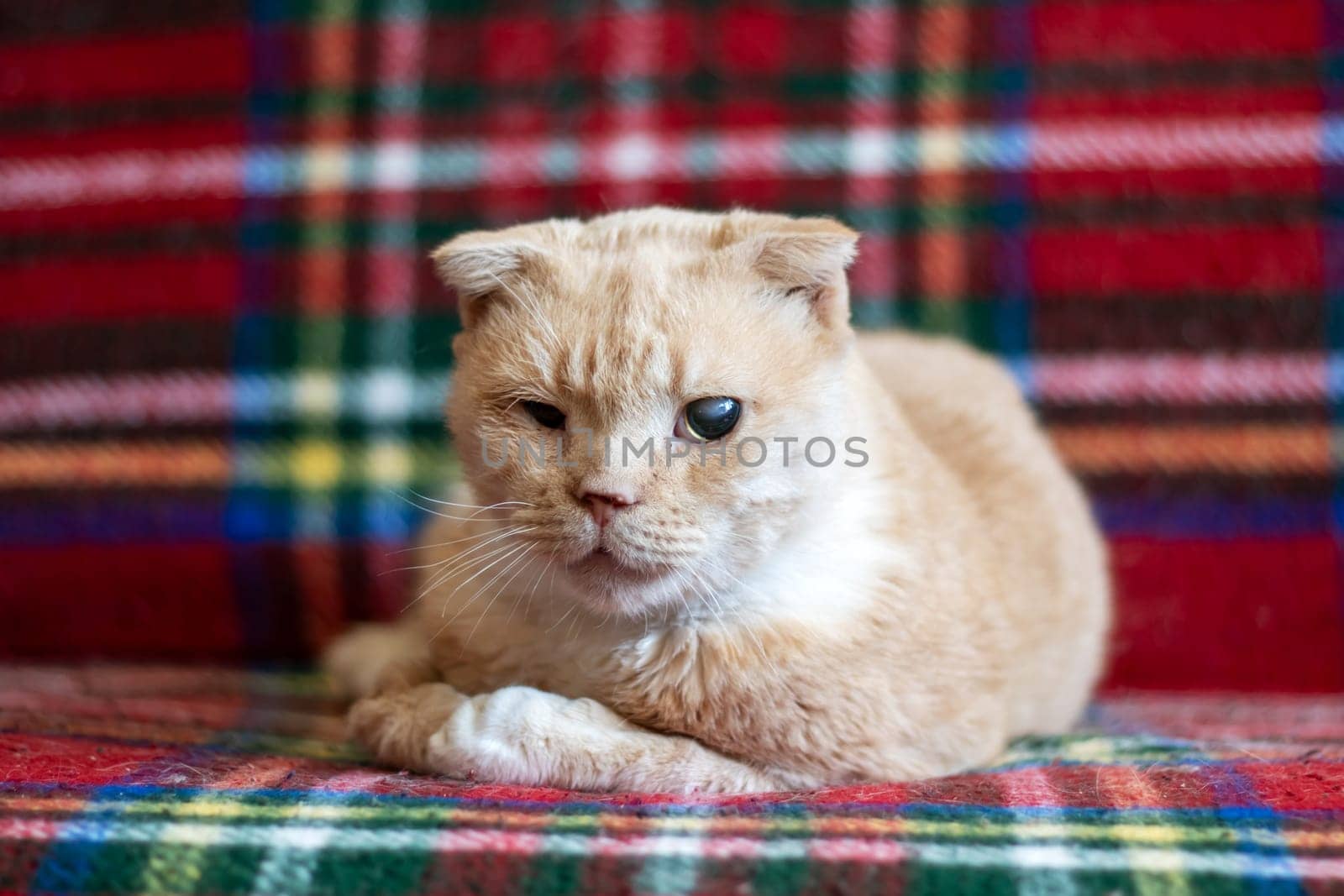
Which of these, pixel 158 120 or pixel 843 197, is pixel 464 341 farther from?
pixel 158 120

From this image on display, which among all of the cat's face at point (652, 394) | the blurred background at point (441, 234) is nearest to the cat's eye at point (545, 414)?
the cat's face at point (652, 394)

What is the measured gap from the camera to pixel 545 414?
3.79 ft

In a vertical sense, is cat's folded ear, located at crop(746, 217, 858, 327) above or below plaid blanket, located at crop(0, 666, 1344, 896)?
A: above

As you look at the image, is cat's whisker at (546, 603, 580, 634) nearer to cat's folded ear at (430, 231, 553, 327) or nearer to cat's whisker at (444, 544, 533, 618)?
cat's whisker at (444, 544, 533, 618)

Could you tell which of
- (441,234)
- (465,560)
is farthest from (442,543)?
(441,234)

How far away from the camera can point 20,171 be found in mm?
1915

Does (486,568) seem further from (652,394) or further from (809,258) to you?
(809,258)

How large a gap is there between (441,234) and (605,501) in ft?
3.16

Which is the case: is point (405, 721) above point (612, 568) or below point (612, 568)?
below

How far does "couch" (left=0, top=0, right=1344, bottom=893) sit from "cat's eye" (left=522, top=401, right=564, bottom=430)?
76 cm

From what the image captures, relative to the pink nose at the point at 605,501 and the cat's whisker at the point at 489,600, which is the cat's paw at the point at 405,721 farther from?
the pink nose at the point at 605,501

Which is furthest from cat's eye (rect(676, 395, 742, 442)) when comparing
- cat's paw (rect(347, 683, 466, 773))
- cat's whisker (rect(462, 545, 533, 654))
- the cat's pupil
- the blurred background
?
the blurred background

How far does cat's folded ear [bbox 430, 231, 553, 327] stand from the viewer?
1167 mm

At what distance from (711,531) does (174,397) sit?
111 centimetres
